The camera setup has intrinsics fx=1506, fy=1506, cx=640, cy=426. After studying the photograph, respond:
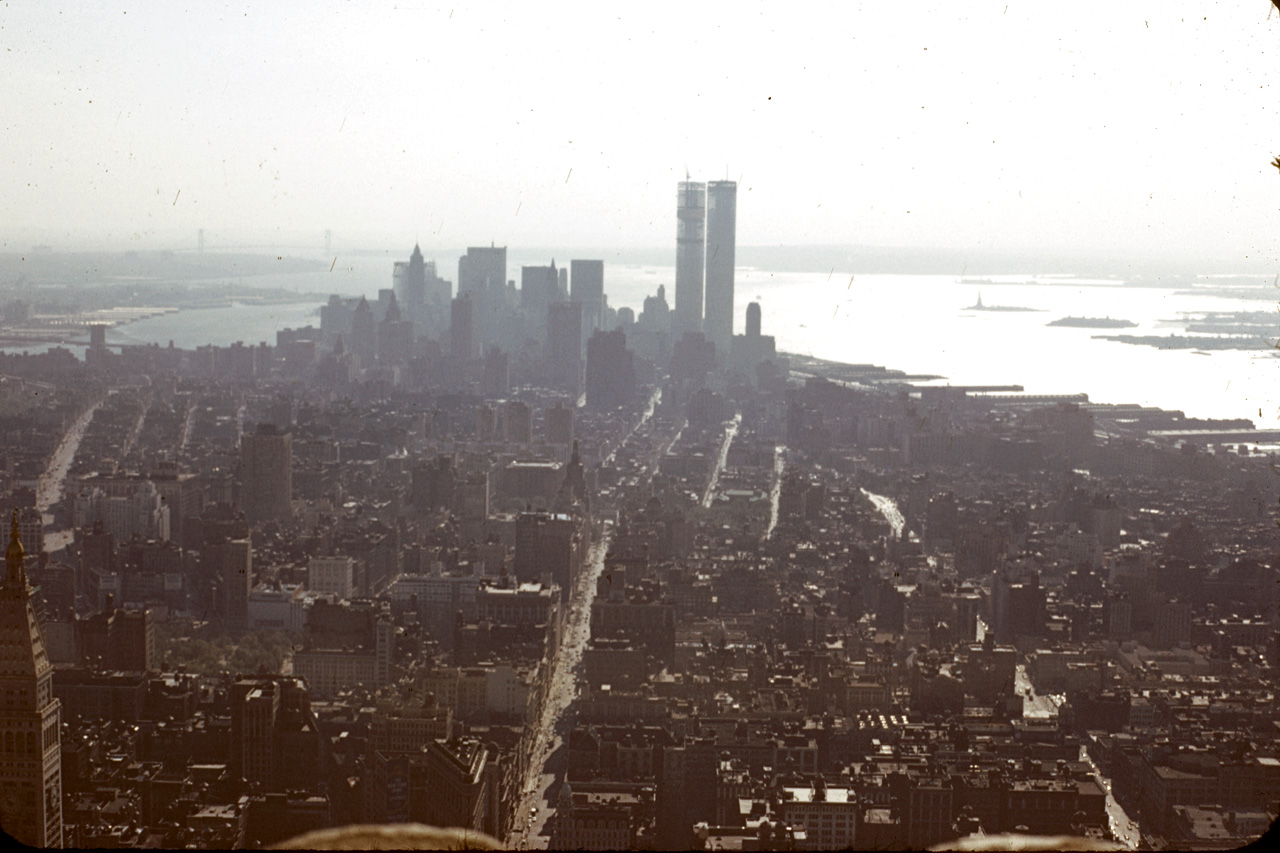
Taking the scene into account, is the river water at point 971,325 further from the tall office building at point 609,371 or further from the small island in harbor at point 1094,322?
the tall office building at point 609,371

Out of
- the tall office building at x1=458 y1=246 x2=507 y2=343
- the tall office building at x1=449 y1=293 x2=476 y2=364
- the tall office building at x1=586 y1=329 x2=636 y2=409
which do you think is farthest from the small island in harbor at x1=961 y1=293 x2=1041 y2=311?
the tall office building at x1=449 y1=293 x2=476 y2=364

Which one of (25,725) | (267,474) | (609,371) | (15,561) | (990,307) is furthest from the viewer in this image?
(990,307)

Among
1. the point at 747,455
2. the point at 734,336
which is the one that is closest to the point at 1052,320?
the point at 734,336

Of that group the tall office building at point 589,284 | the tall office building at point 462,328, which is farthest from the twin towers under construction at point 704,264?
the tall office building at point 462,328

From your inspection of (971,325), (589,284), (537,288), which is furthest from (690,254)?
(971,325)

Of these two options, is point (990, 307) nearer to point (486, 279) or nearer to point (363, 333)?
point (486, 279)

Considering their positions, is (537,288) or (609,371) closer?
(609,371)

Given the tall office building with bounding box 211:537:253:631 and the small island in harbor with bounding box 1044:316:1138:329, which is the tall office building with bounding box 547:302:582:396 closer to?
the small island in harbor with bounding box 1044:316:1138:329

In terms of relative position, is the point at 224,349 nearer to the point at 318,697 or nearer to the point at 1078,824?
the point at 318,697
